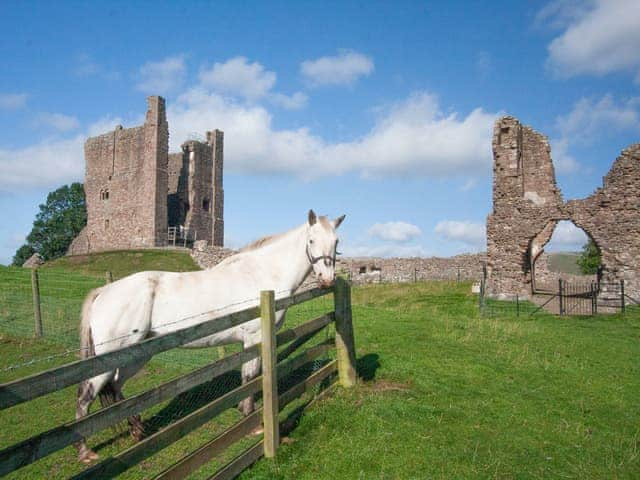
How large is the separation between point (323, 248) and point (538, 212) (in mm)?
18409

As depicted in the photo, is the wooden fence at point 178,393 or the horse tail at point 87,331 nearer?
the wooden fence at point 178,393

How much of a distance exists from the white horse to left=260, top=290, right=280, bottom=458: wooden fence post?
777 mm

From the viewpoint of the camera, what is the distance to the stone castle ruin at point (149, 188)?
134 feet

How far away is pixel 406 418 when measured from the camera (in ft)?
18.4

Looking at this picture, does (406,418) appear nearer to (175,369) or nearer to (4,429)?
(175,369)

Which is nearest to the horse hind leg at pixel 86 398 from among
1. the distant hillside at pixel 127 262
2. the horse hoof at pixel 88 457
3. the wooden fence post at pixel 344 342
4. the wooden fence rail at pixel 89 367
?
the horse hoof at pixel 88 457

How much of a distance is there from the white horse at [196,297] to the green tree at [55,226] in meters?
57.4

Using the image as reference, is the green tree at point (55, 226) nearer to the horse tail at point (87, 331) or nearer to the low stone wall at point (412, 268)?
the low stone wall at point (412, 268)

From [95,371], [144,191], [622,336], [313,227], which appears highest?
[144,191]

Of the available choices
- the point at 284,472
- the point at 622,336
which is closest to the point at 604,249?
the point at 622,336

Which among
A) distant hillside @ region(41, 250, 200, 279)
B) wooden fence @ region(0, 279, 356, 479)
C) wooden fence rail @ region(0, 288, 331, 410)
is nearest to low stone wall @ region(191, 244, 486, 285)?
distant hillside @ region(41, 250, 200, 279)

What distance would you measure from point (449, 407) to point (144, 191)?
39655mm

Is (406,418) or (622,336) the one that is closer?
(406,418)

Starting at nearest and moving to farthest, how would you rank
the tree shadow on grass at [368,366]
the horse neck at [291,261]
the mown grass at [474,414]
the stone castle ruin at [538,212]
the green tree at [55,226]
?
the mown grass at [474,414] → the horse neck at [291,261] → the tree shadow on grass at [368,366] → the stone castle ruin at [538,212] → the green tree at [55,226]
